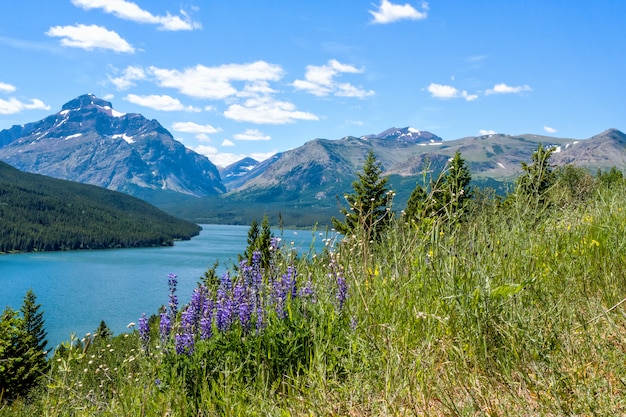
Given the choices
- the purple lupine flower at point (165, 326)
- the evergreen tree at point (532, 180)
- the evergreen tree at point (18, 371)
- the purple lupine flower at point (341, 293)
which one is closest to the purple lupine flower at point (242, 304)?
the purple lupine flower at point (165, 326)

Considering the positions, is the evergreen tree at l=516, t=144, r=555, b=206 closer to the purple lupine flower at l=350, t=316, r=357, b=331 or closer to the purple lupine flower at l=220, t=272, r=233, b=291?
the purple lupine flower at l=350, t=316, r=357, b=331

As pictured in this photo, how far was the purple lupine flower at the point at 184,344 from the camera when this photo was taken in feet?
13.1

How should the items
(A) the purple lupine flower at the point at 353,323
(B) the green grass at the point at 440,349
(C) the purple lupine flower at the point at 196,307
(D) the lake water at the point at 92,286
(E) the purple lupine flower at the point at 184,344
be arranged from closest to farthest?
(B) the green grass at the point at 440,349 → (A) the purple lupine flower at the point at 353,323 → (E) the purple lupine flower at the point at 184,344 → (C) the purple lupine flower at the point at 196,307 → (D) the lake water at the point at 92,286

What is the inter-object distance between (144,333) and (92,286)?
126705 millimetres

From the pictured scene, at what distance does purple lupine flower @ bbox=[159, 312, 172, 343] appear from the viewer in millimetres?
4199

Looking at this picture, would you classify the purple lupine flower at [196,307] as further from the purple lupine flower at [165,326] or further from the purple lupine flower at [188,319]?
the purple lupine flower at [165,326]

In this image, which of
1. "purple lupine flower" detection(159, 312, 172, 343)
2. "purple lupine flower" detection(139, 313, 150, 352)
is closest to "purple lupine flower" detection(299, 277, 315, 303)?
"purple lupine flower" detection(159, 312, 172, 343)

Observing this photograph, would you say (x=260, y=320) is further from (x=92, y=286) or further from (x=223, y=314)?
(x=92, y=286)

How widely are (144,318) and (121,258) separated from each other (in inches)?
7848

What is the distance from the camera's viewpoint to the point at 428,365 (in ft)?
9.59

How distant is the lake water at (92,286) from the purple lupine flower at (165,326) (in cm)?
5209

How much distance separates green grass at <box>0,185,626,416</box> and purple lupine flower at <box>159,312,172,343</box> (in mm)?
201

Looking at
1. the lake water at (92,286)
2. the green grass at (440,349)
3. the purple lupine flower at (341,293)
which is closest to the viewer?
the green grass at (440,349)

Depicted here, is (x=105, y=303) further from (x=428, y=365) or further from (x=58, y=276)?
(x=428, y=365)
